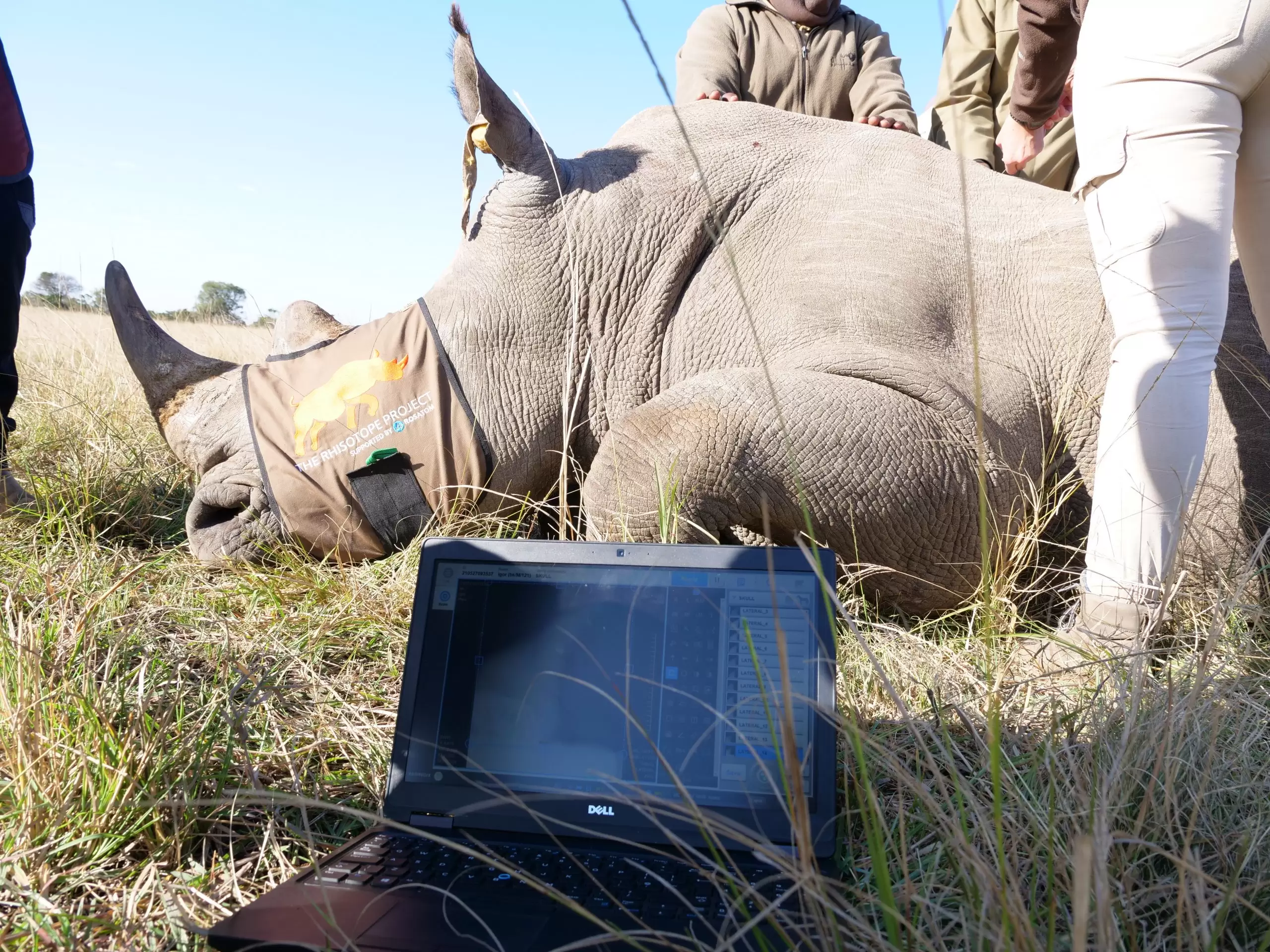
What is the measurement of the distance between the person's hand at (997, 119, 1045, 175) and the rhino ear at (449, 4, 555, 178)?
1540 millimetres

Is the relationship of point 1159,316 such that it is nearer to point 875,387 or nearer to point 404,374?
point 875,387

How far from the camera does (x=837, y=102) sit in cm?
552

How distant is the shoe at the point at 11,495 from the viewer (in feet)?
10.4

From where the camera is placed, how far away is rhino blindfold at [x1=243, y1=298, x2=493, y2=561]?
9.35ft

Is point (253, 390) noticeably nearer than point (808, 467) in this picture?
No

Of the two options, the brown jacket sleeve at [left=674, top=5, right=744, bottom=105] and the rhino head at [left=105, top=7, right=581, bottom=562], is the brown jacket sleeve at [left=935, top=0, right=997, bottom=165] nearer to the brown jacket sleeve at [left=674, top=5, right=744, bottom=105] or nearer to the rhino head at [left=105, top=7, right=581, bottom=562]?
the brown jacket sleeve at [left=674, top=5, right=744, bottom=105]

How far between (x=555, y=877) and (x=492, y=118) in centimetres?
239

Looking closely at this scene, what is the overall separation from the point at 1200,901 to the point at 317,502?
242 centimetres

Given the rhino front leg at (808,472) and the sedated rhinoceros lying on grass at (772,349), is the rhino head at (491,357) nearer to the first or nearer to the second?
the sedated rhinoceros lying on grass at (772,349)

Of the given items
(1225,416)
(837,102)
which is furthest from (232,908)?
(837,102)

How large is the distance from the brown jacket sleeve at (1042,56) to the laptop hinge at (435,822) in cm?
246

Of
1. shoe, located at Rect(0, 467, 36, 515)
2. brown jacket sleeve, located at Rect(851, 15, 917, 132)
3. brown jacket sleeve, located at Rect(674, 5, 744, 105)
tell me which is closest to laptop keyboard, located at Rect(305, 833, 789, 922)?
shoe, located at Rect(0, 467, 36, 515)

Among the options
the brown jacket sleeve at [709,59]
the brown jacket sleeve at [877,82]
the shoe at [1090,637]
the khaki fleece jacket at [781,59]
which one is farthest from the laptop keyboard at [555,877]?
the khaki fleece jacket at [781,59]

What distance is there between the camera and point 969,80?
5281 millimetres
